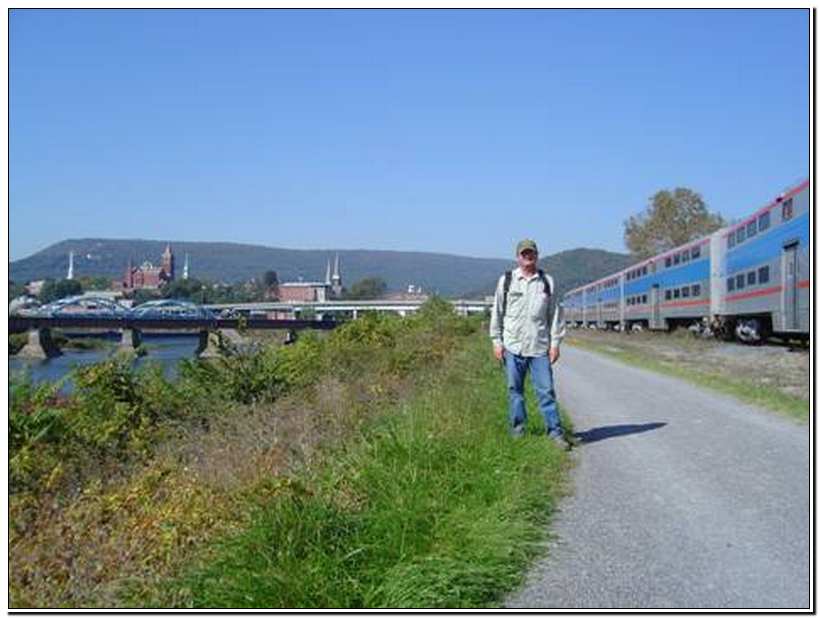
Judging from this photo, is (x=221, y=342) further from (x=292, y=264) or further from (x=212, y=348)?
(x=292, y=264)

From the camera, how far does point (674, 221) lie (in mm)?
84250

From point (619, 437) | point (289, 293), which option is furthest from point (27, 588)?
point (289, 293)

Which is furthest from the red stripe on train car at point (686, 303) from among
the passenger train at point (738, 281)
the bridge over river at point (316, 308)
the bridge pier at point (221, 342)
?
the bridge pier at point (221, 342)

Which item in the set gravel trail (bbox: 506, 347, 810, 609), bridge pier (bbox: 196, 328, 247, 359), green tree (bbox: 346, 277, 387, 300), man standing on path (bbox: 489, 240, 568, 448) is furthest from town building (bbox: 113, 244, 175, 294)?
green tree (bbox: 346, 277, 387, 300)

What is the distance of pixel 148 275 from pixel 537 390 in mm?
19234

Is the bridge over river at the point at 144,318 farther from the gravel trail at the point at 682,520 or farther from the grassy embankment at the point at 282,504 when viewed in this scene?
the gravel trail at the point at 682,520

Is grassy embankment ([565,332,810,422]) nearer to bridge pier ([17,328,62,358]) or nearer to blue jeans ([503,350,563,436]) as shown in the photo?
blue jeans ([503,350,563,436])

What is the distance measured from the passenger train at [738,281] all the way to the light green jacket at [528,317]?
14.3 meters

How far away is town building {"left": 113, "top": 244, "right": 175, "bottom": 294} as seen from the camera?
25188 millimetres

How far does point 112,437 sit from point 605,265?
80.8 metres

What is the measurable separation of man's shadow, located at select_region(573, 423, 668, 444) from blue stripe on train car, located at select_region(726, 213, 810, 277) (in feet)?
42.0

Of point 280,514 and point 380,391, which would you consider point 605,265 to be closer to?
point 380,391

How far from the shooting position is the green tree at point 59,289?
828 inches

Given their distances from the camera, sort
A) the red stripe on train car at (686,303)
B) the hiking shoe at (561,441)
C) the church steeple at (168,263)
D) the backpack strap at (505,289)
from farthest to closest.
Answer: the red stripe on train car at (686,303) < the church steeple at (168,263) < the backpack strap at (505,289) < the hiking shoe at (561,441)
